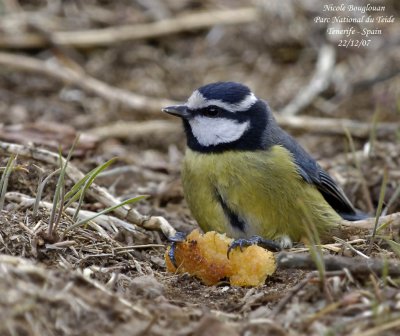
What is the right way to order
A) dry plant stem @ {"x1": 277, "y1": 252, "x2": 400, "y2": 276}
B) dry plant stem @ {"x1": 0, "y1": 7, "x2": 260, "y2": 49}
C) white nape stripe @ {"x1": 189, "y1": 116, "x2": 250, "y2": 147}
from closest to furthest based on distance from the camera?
dry plant stem @ {"x1": 277, "y1": 252, "x2": 400, "y2": 276} < white nape stripe @ {"x1": 189, "y1": 116, "x2": 250, "y2": 147} < dry plant stem @ {"x1": 0, "y1": 7, "x2": 260, "y2": 49}

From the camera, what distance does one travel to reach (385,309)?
8.33 feet

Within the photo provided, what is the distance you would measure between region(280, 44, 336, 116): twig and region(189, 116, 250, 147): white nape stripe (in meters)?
2.22

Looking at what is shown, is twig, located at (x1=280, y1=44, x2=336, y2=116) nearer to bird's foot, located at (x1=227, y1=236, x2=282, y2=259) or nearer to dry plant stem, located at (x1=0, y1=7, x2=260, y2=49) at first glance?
dry plant stem, located at (x1=0, y1=7, x2=260, y2=49)

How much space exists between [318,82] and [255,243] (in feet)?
11.6

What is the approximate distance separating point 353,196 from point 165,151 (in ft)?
5.97

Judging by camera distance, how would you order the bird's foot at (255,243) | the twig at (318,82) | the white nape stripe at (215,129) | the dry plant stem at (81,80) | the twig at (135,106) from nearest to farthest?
the bird's foot at (255,243), the white nape stripe at (215,129), the twig at (135,106), the dry plant stem at (81,80), the twig at (318,82)

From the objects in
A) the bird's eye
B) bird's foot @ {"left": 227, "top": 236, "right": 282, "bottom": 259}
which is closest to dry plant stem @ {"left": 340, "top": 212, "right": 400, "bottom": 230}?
bird's foot @ {"left": 227, "top": 236, "right": 282, "bottom": 259}

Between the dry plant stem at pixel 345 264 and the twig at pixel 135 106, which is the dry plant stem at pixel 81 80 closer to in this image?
the twig at pixel 135 106

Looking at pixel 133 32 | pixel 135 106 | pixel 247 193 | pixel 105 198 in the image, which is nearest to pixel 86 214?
pixel 105 198

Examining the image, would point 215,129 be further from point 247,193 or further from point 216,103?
point 247,193

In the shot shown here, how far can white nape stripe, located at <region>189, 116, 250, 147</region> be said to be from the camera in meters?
4.12

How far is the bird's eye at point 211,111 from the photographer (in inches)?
166

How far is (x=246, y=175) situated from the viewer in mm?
3910

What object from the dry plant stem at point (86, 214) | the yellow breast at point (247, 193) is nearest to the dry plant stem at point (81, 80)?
the yellow breast at point (247, 193)
